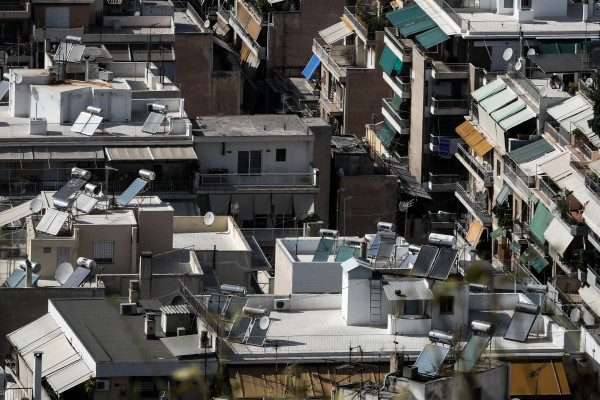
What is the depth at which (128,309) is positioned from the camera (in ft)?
189

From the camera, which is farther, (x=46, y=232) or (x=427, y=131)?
(x=427, y=131)

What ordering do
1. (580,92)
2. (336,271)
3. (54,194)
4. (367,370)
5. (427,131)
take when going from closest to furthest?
1. (367,370)
2. (336,271)
3. (54,194)
4. (580,92)
5. (427,131)

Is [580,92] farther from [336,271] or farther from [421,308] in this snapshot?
[421,308]

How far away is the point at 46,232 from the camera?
64.7 metres

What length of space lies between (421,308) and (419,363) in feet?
19.2

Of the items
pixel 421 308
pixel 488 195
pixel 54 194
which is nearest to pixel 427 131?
pixel 488 195

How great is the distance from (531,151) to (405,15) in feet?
53.3

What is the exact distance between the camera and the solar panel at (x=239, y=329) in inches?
2196

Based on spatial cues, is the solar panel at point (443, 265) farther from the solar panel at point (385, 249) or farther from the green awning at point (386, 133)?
the green awning at point (386, 133)

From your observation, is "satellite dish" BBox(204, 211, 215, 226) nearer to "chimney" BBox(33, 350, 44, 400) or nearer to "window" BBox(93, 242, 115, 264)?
"window" BBox(93, 242, 115, 264)

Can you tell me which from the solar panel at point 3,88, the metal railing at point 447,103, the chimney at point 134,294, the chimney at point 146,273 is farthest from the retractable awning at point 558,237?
the solar panel at point 3,88

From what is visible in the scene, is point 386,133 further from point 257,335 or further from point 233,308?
point 257,335

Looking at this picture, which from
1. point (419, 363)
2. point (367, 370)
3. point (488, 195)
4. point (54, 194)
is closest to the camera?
point (419, 363)

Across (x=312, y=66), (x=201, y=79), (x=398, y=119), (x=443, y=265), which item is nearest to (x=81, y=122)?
(x=398, y=119)
